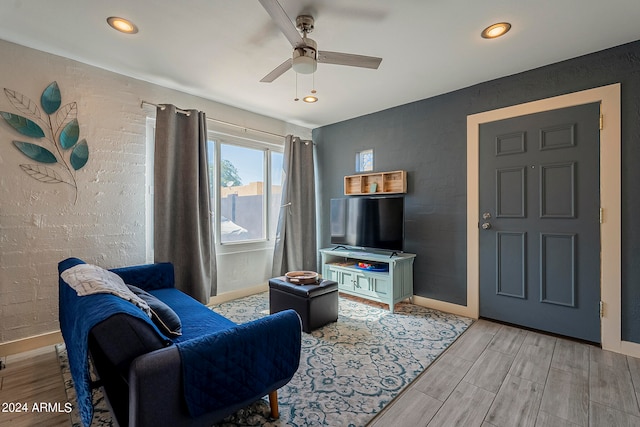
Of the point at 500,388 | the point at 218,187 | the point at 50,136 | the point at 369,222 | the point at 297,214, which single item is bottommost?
the point at 500,388

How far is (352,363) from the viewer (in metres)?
2.12

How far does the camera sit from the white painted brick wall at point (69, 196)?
7.25 ft

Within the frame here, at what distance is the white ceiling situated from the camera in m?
1.81

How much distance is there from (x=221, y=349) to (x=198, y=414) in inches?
10.1

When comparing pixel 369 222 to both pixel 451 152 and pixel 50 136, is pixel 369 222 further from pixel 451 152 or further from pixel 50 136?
pixel 50 136

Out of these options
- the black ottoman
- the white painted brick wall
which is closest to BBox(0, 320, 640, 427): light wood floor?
the white painted brick wall

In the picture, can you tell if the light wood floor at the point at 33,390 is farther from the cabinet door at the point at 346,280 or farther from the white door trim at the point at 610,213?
the white door trim at the point at 610,213

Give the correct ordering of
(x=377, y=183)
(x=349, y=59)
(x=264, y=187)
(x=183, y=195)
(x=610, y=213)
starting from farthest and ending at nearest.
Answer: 1. (x=264, y=187)
2. (x=377, y=183)
3. (x=183, y=195)
4. (x=610, y=213)
5. (x=349, y=59)

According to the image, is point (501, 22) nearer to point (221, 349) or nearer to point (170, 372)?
point (221, 349)

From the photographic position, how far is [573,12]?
1.85 metres

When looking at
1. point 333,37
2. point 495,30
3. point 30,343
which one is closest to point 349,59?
point 333,37

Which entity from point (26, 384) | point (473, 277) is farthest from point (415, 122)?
point (26, 384)

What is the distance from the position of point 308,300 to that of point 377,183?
1895 millimetres

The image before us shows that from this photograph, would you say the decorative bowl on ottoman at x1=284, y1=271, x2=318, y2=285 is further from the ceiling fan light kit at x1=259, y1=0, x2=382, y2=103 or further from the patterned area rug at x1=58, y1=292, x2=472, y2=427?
the ceiling fan light kit at x1=259, y1=0, x2=382, y2=103
